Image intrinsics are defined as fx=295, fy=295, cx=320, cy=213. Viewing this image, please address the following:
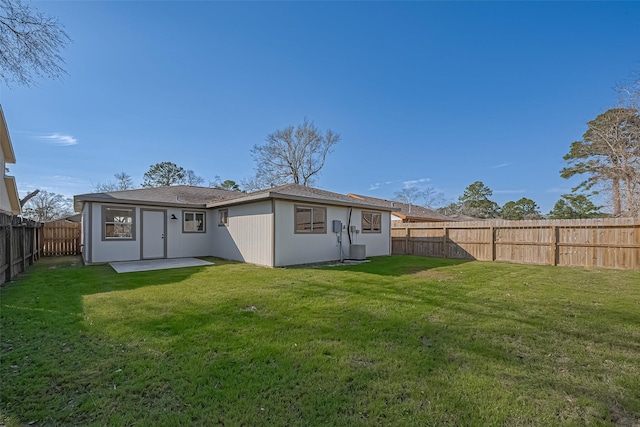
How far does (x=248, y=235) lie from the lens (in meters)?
9.92

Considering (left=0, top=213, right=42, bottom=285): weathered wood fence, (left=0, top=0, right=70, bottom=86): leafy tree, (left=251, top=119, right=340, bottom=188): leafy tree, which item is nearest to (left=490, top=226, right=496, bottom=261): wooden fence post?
(left=0, top=0, right=70, bottom=86): leafy tree

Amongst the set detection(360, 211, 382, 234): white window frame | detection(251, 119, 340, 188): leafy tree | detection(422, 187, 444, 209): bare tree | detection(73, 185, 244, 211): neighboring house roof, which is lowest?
detection(360, 211, 382, 234): white window frame

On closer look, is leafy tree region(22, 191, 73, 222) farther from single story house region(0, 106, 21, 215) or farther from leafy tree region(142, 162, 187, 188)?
single story house region(0, 106, 21, 215)

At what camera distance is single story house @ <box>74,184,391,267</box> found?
366 inches

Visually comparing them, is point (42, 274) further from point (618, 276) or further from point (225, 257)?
point (618, 276)

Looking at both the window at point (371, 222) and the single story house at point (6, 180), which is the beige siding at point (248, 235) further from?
the single story house at point (6, 180)

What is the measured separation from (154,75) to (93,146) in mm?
7391

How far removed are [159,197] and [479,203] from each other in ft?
112

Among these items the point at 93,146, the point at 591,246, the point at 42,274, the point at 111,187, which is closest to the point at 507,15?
the point at 591,246

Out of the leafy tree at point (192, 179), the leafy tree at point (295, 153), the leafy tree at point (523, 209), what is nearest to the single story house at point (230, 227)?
the leafy tree at point (295, 153)

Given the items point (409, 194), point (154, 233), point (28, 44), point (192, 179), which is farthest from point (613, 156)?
point (192, 179)

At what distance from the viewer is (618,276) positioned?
7633 millimetres

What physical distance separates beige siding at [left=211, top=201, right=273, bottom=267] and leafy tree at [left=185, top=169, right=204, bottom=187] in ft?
64.7

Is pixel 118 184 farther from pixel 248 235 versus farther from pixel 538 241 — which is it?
pixel 538 241
